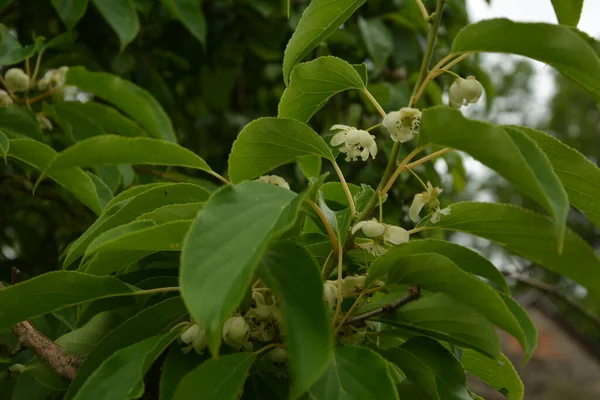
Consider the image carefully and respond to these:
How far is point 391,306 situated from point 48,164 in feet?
1.53

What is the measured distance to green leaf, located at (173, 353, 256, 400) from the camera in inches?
22.8

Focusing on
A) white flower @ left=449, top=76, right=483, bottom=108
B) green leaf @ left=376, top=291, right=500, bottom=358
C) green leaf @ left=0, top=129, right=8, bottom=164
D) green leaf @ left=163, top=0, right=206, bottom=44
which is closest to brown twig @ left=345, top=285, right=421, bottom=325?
green leaf @ left=376, top=291, right=500, bottom=358

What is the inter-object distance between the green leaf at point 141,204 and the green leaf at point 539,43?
1.01 feet

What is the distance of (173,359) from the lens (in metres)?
0.67

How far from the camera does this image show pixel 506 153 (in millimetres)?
561

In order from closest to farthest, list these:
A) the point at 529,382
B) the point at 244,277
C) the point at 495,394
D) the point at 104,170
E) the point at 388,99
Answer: the point at 244,277, the point at 104,170, the point at 388,99, the point at 495,394, the point at 529,382

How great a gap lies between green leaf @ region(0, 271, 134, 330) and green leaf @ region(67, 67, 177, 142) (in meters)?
0.63

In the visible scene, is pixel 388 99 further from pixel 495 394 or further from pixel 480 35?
pixel 495 394

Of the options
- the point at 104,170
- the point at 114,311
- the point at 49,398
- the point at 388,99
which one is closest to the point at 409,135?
the point at 114,311

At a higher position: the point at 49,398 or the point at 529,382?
the point at 49,398

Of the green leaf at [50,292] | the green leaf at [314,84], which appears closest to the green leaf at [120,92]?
the green leaf at [314,84]

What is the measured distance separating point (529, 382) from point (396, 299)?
2.88 meters

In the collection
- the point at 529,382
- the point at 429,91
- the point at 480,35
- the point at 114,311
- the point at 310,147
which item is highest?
the point at 480,35

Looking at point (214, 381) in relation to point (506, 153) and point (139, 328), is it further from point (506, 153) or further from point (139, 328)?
point (506, 153)
